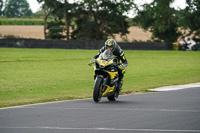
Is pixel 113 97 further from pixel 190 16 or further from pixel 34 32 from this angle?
pixel 34 32

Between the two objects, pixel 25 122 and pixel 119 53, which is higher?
pixel 119 53

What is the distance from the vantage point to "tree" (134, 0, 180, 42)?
219 feet

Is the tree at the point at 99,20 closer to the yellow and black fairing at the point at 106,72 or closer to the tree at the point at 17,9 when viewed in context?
the yellow and black fairing at the point at 106,72

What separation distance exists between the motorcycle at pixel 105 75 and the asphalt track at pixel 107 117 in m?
0.28

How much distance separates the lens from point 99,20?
236ft

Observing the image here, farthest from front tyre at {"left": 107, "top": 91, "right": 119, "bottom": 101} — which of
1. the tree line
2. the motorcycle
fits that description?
the tree line

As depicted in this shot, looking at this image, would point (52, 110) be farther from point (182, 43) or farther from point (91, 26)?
point (91, 26)

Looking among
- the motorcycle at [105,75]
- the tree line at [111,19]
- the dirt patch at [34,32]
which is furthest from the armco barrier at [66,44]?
the motorcycle at [105,75]

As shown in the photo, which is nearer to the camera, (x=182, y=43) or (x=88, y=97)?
(x=88, y=97)

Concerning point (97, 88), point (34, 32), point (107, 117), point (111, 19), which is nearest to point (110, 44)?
point (97, 88)

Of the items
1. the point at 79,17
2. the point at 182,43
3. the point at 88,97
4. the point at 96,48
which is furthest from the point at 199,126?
the point at 79,17

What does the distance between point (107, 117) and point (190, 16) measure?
53.8 meters

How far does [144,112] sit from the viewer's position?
35.7 ft

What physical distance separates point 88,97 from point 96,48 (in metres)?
37.1
